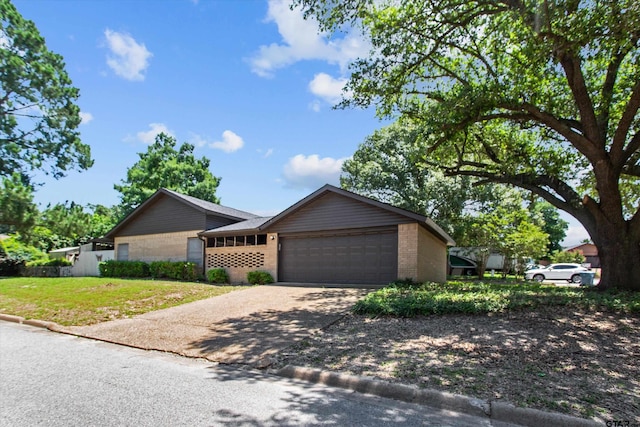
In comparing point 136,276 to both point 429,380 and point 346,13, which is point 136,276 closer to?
point 346,13

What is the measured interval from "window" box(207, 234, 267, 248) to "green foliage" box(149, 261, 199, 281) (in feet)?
4.79

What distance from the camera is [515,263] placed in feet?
96.0

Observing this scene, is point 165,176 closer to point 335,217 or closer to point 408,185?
point 408,185

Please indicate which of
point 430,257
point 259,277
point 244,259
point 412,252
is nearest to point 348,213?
point 412,252

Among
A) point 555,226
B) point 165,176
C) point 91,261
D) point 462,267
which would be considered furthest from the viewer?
point 555,226

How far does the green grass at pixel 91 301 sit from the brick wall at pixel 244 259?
10.7 ft

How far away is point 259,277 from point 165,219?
835 cm

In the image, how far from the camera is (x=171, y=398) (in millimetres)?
4078

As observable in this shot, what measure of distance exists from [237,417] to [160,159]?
40946mm

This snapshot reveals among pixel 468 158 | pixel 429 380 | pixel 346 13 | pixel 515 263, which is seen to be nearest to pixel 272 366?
pixel 429 380

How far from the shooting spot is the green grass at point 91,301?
9430 millimetres

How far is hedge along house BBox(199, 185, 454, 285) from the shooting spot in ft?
44.3

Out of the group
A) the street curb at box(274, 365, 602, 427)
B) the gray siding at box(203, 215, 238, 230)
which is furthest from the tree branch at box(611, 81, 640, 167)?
the gray siding at box(203, 215, 238, 230)

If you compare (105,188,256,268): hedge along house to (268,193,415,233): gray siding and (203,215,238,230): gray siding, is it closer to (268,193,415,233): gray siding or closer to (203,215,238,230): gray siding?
(203,215,238,230): gray siding
